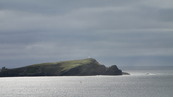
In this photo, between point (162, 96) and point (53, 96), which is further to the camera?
point (53, 96)

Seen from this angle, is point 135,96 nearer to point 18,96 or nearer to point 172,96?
point 172,96

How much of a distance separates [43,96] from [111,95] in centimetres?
2767

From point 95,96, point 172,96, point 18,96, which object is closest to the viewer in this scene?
point 172,96

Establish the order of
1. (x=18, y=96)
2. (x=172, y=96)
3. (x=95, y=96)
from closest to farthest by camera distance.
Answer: (x=172, y=96)
(x=95, y=96)
(x=18, y=96)

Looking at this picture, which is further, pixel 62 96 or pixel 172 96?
pixel 62 96

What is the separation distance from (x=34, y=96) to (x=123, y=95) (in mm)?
36814

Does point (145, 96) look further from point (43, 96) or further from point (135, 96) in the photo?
point (43, 96)

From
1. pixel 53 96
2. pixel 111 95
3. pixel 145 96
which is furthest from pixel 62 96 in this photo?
pixel 145 96

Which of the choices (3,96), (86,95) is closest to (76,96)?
(86,95)

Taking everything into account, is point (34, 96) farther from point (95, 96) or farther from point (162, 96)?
point (162, 96)

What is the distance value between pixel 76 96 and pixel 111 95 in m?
14.1

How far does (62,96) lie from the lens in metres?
179

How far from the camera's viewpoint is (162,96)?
166 metres

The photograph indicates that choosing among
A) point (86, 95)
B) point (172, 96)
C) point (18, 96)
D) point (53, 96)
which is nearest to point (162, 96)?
point (172, 96)
